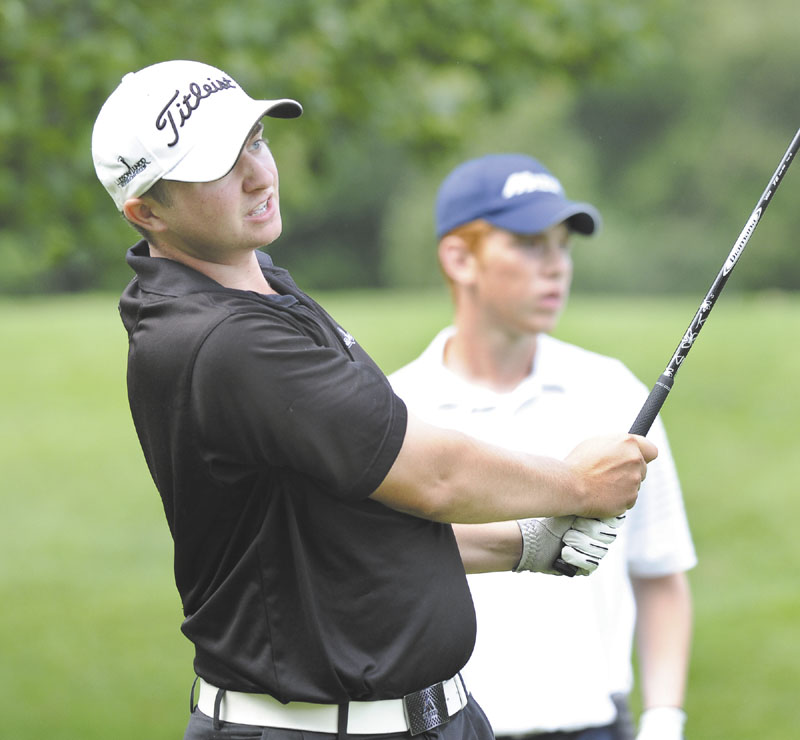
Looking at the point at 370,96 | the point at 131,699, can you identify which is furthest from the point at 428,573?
the point at 131,699

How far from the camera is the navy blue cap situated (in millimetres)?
3672

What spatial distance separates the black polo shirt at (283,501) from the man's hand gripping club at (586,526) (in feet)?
0.76

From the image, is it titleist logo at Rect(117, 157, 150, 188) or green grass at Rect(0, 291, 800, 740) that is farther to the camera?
green grass at Rect(0, 291, 800, 740)

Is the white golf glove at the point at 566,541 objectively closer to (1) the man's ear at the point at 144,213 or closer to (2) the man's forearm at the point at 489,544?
(2) the man's forearm at the point at 489,544

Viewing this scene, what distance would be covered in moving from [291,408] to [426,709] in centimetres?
68

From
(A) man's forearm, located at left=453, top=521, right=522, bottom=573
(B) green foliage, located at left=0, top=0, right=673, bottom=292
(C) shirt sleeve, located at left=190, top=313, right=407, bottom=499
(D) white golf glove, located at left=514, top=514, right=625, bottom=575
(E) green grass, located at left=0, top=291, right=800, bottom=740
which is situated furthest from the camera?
(E) green grass, located at left=0, top=291, right=800, bottom=740

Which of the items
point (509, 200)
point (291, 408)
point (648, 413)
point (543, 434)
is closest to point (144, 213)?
point (291, 408)

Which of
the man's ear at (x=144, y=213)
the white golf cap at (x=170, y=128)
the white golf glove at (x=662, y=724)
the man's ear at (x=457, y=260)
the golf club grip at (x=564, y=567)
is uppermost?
the man's ear at (x=457, y=260)

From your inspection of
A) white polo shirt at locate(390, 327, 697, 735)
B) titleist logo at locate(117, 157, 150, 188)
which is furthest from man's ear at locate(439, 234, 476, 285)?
titleist logo at locate(117, 157, 150, 188)

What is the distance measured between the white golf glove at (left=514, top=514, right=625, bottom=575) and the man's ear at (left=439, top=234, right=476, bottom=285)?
1102 mm

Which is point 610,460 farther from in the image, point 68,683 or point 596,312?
point 596,312

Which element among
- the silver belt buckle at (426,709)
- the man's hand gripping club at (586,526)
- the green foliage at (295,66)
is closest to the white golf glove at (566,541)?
the man's hand gripping club at (586,526)

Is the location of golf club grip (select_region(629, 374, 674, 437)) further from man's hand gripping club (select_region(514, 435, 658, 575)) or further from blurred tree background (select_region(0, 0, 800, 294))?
blurred tree background (select_region(0, 0, 800, 294))

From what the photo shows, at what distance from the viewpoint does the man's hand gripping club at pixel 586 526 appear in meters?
2.57
